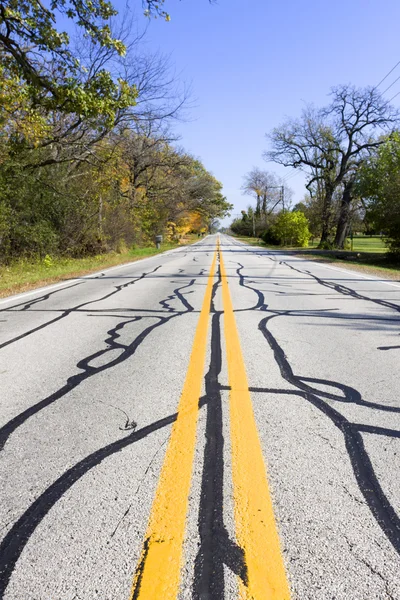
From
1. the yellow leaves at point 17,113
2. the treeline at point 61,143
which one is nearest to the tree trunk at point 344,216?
the treeline at point 61,143

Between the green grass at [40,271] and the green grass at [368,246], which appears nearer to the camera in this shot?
the green grass at [40,271]

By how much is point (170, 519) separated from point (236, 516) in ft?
0.96

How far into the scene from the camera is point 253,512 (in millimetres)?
1804

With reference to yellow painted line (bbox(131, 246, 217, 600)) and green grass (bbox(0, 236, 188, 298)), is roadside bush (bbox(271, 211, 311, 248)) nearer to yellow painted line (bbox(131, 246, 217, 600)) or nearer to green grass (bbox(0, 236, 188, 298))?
green grass (bbox(0, 236, 188, 298))

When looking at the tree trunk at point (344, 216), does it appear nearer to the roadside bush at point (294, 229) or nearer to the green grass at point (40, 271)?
the roadside bush at point (294, 229)

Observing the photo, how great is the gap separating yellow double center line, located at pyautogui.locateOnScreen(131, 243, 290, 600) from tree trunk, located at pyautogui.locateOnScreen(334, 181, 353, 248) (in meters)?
30.3

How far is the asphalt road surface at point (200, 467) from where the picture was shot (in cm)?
149

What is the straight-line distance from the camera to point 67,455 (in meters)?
2.29

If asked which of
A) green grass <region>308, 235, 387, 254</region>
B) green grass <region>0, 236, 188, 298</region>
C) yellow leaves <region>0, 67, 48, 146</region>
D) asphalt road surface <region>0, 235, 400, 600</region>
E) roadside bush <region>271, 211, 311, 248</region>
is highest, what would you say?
yellow leaves <region>0, 67, 48, 146</region>

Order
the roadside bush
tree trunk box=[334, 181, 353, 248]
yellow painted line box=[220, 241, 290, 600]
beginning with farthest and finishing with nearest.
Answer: the roadside bush < tree trunk box=[334, 181, 353, 248] < yellow painted line box=[220, 241, 290, 600]

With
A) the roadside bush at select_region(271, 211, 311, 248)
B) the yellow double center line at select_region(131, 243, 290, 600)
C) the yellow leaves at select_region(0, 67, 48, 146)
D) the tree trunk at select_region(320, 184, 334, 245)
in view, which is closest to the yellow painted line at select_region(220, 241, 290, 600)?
the yellow double center line at select_region(131, 243, 290, 600)

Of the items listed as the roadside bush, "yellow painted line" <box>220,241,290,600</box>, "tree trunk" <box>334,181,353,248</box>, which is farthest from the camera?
the roadside bush

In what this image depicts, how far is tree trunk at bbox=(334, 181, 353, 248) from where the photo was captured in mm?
30469

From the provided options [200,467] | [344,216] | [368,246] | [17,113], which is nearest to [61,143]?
[17,113]
